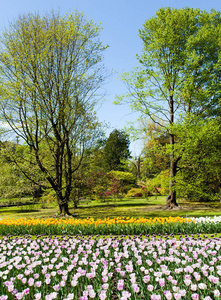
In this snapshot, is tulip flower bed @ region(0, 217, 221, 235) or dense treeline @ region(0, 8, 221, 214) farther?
dense treeline @ region(0, 8, 221, 214)

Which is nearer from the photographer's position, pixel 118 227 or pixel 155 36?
pixel 118 227

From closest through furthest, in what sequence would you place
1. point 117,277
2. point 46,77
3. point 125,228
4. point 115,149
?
point 117,277
point 125,228
point 46,77
point 115,149

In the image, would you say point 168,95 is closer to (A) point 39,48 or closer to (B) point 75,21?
(B) point 75,21

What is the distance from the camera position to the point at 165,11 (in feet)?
53.2

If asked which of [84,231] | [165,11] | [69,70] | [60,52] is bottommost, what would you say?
[84,231]

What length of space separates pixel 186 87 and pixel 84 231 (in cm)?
1063

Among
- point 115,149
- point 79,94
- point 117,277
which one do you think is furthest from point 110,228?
point 115,149

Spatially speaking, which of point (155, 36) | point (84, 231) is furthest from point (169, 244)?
point (155, 36)

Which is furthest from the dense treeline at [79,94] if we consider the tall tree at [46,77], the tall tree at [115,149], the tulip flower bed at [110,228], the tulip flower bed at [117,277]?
the tall tree at [115,149]

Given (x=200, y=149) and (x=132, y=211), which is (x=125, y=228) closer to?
(x=132, y=211)

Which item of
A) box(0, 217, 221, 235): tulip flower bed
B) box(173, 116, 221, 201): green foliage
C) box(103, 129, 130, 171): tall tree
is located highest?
box(103, 129, 130, 171): tall tree

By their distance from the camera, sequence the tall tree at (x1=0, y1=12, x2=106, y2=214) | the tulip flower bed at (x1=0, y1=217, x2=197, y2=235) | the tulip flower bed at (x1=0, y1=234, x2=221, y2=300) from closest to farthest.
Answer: the tulip flower bed at (x1=0, y1=234, x2=221, y2=300) < the tulip flower bed at (x1=0, y1=217, x2=197, y2=235) < the tall tree at (x1=0, y1=12, x2=106, y2=214)

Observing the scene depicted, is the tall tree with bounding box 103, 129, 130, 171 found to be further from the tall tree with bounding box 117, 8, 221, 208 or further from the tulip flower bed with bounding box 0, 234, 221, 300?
the tulip flower bed with bounding box 0, 234, 221, 300

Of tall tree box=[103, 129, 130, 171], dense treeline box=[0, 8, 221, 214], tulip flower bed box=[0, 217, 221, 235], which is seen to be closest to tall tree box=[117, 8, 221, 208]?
dense treeline box=[0, 8, 221, 214]
